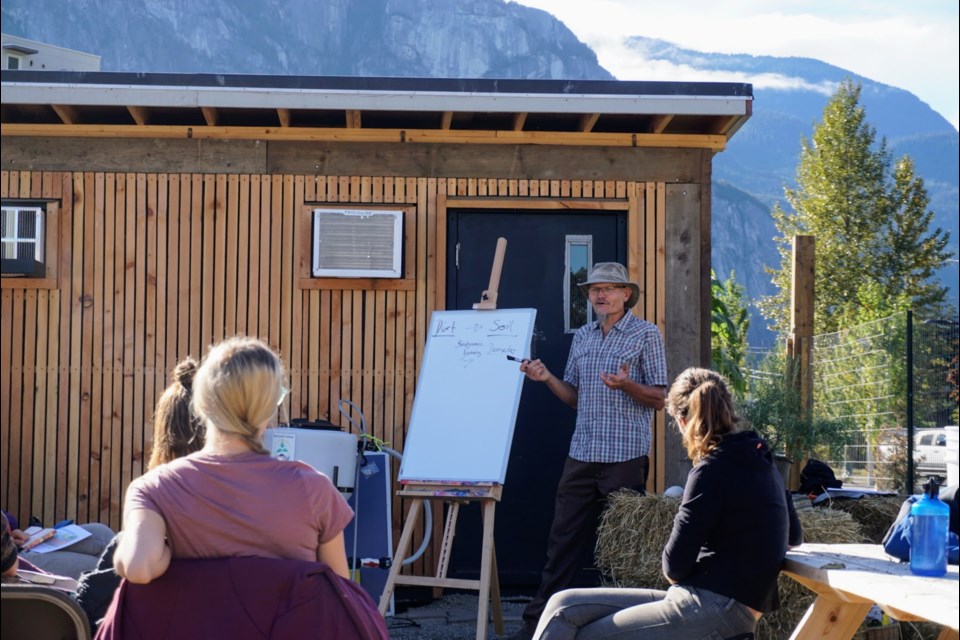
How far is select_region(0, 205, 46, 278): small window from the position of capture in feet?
23.1

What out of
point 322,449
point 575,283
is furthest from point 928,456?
point 322,449

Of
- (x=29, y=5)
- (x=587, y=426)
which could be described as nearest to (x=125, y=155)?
(x=587, y=426)

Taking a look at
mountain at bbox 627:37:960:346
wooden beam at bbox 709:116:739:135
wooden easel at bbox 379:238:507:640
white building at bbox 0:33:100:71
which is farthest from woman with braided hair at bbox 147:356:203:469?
mountain at bbox 627:37:960:346

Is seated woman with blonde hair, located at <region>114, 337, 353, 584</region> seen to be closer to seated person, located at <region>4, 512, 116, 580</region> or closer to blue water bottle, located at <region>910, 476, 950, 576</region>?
blue water bottle, located at <region>910, 476, 950, 576</region>

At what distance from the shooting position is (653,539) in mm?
5828

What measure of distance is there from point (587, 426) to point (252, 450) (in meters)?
3.25

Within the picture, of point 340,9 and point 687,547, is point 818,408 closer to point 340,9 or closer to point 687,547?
point 687,547

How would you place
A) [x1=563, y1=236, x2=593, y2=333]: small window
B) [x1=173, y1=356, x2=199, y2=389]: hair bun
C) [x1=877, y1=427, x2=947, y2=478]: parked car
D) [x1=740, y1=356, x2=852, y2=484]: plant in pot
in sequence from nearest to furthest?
[x1=173, y1=356, x2=199, y2=389]: hair bun
[x1=563, y1=236, x2=593, y2=333]: small window
[x1=740, y1=356, x2=852, y2=484]: plant in pot
[x1=877, y1=427, x2=947, y2=478]: parked car

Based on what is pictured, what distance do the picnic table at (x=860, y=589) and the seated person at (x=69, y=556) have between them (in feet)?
10.2

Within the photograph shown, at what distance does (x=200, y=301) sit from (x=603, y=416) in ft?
8.98

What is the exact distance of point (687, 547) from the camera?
12.8 feet

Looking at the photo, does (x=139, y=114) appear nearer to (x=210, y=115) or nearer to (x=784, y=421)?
(x=210, y=115)

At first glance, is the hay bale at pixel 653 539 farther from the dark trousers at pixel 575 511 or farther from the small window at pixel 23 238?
the small window at pixel 23 238

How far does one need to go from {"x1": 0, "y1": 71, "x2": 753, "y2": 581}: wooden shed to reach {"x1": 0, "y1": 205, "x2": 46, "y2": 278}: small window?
24 millimetres
